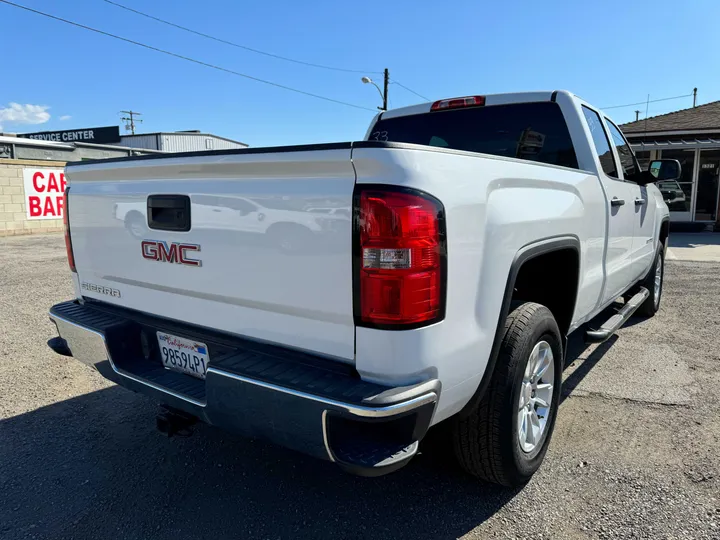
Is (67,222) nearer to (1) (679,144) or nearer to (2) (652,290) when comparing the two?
(2) (652,290)

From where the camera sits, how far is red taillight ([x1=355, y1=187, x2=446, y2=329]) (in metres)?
1.82

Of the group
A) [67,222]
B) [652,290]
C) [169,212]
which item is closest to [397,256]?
[169,212]

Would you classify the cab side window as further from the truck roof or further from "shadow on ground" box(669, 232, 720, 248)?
"shadow on ground" box(669, 232, 720, 248)

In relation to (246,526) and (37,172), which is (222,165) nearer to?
(246,526)

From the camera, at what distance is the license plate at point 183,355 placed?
2455mm

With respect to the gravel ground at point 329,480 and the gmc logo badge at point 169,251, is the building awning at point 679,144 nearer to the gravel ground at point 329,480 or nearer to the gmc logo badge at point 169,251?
the gravel ground at point 329,480

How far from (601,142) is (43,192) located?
17.1 meters

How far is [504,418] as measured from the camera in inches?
93.6

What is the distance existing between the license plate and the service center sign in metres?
15.5

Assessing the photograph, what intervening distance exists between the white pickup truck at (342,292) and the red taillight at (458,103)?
1061mm

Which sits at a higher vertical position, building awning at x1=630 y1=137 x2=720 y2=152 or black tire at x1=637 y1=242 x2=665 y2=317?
building awning at x1=630 y1=137 x2=720 y2=152

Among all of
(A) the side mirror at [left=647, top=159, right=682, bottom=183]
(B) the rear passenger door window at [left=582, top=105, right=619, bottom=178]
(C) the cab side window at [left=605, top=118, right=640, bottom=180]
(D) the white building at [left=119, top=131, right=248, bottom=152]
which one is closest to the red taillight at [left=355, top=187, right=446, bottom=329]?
(B) the rear passenger door window at [left=582, top=105, right=619, bottom=178]

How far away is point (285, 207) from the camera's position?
2.02m

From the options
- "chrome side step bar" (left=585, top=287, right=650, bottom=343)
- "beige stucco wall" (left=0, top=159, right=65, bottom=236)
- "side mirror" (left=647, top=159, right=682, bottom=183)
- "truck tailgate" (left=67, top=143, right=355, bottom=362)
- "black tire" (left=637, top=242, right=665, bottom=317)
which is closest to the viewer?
"truck tailgate" (left=67, top=143, right=355, bottom=362)
